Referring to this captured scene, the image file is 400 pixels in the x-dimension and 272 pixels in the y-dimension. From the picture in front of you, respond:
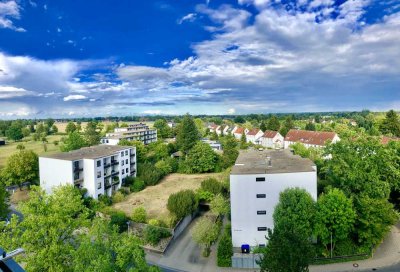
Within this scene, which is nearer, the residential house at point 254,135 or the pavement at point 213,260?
the pavement at point 213,260

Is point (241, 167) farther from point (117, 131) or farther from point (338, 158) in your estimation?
point (117, 131)

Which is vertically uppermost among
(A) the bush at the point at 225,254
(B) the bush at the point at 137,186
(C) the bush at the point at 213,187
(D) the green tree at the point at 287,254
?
(D) the green tree at the point at 287,254

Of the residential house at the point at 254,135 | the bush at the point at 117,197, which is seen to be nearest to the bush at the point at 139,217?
the bush at the point at 117,197

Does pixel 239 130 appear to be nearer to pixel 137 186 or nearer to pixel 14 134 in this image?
pixel 137 186

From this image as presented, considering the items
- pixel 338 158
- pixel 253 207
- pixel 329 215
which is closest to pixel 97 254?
pixel 253 207

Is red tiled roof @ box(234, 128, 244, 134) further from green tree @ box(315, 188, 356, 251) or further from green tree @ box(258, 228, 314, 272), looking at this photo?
green tree @ box(258, 228, 314, 272)

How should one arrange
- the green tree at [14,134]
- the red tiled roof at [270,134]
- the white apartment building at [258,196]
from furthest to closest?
the green tree at [14,134]
the red tiled roof at [270,134]
the white apartment building at [258,196]

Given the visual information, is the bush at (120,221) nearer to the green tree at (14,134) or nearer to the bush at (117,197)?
the bush at (117,197)

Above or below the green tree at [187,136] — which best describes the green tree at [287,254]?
→ below
